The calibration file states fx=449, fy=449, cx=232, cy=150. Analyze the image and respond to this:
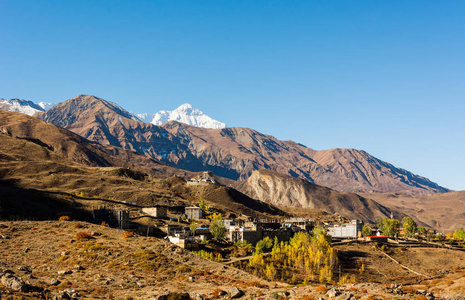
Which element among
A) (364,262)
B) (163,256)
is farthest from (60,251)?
(364,262)

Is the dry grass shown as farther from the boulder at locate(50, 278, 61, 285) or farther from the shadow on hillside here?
the shadow on hillside

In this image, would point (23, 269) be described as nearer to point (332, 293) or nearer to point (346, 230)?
point (332, 293)

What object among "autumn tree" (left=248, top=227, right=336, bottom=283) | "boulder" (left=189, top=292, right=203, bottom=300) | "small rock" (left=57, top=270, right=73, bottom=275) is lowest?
"autumn tree" (left=248, top=227, right=336, bottom=283)

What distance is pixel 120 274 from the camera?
197ft

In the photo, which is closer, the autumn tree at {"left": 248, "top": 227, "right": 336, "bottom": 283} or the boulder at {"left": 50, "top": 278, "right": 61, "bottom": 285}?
the boulder at {"left": 50, "top": 278, "right": 61, "bottom": 285}

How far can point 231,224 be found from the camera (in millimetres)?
153500

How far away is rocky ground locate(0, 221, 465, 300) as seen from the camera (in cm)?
4803

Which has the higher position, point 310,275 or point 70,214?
point 70,214

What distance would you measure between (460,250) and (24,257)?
131 m

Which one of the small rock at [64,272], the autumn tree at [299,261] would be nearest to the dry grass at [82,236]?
the small rock at [64,272]

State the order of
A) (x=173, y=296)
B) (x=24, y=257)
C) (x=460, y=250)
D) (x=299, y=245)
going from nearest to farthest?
(x=173, y=296) < (x=24, y=257) < (x=299, y=245) < (x=460, y=250)

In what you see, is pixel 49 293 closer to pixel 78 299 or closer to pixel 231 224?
pixel 78 299

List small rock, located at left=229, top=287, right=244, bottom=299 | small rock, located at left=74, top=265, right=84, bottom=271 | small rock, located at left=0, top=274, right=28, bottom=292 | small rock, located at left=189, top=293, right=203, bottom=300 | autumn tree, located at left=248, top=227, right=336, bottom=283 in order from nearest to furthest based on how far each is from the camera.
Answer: small rock, located at left=0, top=274, right=28, bottom=292
small rock, located at left=189, top=293, right=203, bottom=300
small rock, located at left=229, top=287, right=244, bottom=299
small rock, located at left=74, top=265, right=84, bottom=271
autumn tree, located at left=248, top=227, right=336, bottom=283

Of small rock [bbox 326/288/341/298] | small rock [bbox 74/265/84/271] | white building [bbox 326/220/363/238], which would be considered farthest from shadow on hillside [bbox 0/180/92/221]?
white building [bbox 326/220/363/238]
